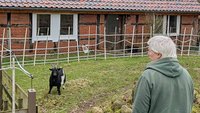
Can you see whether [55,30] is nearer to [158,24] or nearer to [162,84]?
[158,24]

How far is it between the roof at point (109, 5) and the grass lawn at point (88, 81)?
107 inches

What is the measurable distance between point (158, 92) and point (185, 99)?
0.94ft

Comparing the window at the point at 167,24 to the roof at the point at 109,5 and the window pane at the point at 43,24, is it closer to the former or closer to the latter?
the roof at the point at 109,5

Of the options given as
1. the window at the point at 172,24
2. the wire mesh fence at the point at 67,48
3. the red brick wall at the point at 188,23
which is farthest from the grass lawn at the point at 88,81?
the red brick wall at the point at 188,23

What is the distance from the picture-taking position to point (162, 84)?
2947 mm

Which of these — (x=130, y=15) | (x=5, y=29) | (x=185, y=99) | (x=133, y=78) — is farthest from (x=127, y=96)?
(x=130, y=15)

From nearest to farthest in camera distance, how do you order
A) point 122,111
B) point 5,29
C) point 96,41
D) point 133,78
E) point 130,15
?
point 122,111, point 133,78, point 5,29, point 96,41, point 130,15

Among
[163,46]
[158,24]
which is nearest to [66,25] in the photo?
[158,24]

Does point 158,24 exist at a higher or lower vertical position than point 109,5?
lower

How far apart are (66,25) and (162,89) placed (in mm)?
12328

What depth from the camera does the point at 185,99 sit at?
3.06 metres

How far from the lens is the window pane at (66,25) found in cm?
1489

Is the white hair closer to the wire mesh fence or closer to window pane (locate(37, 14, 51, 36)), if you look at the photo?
the wire mesh fence

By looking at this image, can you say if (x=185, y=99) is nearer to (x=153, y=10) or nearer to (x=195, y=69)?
(x=195, y=69)
